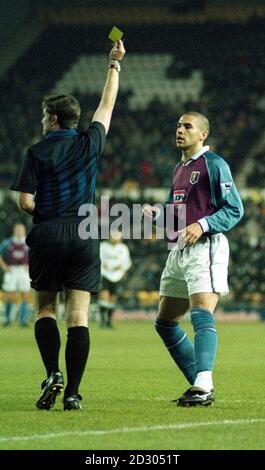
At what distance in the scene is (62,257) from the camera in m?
7.45

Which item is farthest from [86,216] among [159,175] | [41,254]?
[159,175]

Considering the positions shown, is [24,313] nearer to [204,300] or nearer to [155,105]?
[204,300]

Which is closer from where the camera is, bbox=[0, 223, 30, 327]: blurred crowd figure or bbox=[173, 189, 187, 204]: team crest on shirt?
bbox=[173, 189, 187, 204]: team crest on shirt

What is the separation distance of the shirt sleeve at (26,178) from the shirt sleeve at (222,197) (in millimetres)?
1406

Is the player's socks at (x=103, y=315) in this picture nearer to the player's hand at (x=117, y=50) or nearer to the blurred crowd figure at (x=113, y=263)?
the blurred crowd figure at (x=113, y=263)

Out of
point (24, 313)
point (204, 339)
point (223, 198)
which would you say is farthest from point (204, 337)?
point (24, 313)

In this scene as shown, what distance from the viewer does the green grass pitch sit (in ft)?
19.8

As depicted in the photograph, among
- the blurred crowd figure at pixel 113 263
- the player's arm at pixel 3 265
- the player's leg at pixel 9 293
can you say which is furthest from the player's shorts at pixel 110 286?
the player's arm at pixel 3 265

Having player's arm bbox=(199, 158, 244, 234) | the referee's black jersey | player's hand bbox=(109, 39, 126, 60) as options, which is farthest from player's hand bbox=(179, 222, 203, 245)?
player's hand bbox=(109, 39, 126, 60)

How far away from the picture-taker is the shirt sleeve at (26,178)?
7.37 meters

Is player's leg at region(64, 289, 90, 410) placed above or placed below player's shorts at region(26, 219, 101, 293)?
below

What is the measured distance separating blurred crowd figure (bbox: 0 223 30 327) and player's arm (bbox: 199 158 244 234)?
14.4m

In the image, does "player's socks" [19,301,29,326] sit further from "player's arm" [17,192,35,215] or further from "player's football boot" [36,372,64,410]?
"player's arm" [17,192,35,215]

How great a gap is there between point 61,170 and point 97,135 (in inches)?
14.7
